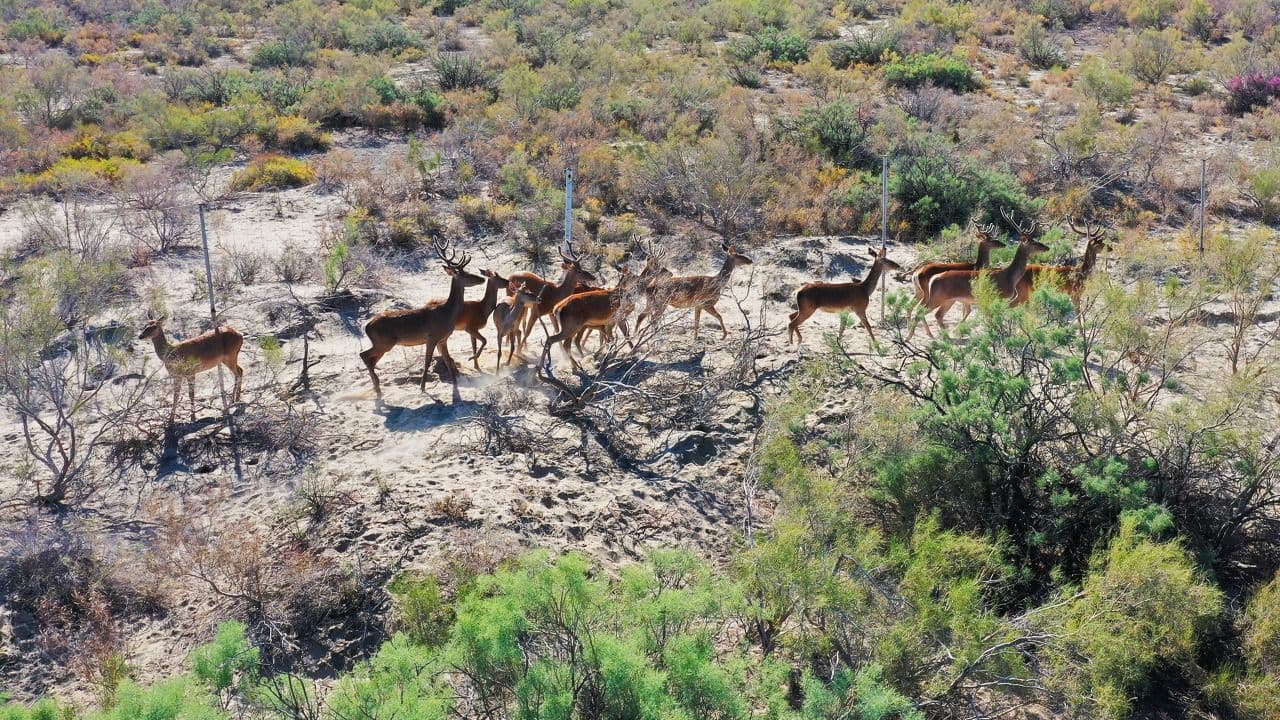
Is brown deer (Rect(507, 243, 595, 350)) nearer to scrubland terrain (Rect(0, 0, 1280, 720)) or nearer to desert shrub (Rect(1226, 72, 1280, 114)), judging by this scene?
scrubland terrain (Rect(0, 0, 1280, 720))

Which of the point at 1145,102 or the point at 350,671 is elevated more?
the point at 1145,102

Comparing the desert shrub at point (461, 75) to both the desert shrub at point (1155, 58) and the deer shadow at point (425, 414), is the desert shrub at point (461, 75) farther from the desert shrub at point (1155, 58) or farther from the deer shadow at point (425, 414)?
the desert shrub at point (1155, 58)

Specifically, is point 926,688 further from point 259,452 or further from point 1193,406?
point 259,452

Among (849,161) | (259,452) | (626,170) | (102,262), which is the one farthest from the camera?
(849,161)

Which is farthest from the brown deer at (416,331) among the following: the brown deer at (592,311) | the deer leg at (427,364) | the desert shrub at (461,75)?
the desert shrub at (461,75)

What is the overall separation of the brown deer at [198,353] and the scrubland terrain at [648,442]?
45cm

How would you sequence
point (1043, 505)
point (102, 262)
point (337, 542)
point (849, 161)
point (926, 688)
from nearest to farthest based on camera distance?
1. point (926, 688)
2. point (337, 542)
3. point (1043, 505)
4. point (102, 262)
5. point (849, 161)

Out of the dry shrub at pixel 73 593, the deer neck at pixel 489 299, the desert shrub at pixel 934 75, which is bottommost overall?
the dry shrub at pixel 73 593

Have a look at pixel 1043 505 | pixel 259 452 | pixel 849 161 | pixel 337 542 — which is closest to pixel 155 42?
pixel 849 161

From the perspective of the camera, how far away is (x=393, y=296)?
16812mm

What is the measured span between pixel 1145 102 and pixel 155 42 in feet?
104

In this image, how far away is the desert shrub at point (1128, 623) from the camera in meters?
8.73

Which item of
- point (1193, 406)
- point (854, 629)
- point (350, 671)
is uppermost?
point (1193, 406)

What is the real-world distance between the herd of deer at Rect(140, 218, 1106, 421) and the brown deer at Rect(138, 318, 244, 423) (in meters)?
0.01
